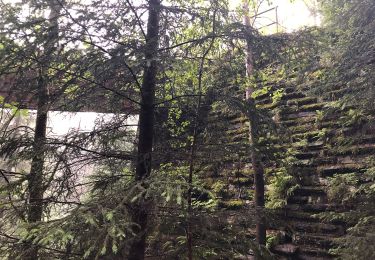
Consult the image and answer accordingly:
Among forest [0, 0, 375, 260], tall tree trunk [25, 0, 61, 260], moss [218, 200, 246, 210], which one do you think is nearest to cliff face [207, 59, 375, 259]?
moss [218, 200, 246, 210]

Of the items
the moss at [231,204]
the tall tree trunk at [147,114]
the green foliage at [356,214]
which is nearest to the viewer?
the tall tree trunk at [147,114]

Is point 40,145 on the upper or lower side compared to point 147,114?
lower

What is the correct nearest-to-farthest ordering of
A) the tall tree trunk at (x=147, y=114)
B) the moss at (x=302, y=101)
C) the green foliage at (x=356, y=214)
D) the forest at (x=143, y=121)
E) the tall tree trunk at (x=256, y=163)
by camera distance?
the forest at (x=143, y=121) → the tall tree trunk at (x=147, y=114) → the tall tree trunk at (x=256, y=163) → the green foliage at (x=356, y=214) → the moss at (x=302, y=101)

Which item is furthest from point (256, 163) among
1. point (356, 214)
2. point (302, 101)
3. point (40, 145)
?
point (40, 145)

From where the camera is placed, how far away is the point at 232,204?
23.3 ft

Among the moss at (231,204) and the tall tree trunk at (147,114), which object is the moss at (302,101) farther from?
the tall tree trunk at (147,114)

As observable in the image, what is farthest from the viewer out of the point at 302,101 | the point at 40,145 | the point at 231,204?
the point at 302,101

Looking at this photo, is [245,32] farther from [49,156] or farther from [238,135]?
[238,135]

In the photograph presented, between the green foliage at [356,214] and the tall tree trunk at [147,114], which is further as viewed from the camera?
the green foliage at [356,214]

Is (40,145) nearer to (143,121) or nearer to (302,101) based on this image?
(143,121)

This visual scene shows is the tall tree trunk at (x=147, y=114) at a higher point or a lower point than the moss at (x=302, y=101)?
lower

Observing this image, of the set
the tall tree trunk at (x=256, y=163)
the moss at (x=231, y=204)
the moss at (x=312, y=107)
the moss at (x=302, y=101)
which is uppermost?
the moss at (x=302, y=101)

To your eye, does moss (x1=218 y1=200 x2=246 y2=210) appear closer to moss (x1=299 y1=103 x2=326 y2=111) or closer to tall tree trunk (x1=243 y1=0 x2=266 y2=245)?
tall tree trunk (x1=243 y1=0 x2=266 y2=245)

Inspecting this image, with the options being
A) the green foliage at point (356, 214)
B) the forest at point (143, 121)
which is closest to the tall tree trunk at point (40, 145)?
the forest at point (143, 121)
